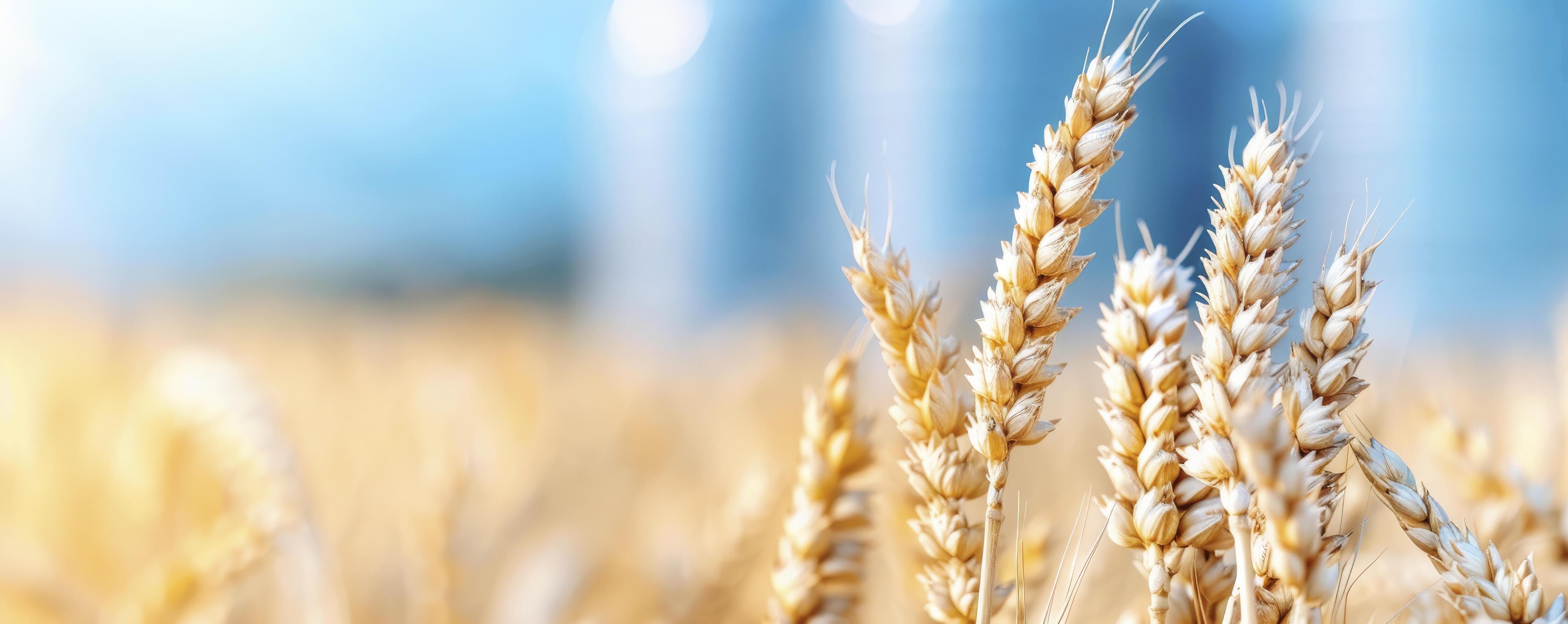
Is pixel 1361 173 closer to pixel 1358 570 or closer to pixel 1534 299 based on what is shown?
pixel 1534 299

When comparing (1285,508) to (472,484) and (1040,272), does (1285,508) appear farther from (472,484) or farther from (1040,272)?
(472,484)

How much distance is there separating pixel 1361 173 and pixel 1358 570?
9.13ft

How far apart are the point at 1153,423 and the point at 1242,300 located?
1.4 inches

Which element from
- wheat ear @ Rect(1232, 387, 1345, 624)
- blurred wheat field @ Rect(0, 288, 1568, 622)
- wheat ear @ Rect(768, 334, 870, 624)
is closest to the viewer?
wheat ear @ Rect(1232, 387, 1345, 624)

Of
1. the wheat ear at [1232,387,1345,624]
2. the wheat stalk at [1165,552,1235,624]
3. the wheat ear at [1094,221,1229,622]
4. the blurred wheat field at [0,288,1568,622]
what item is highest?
the blurred wheat field at [0,288,1568,622]

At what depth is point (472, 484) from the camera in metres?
0.40

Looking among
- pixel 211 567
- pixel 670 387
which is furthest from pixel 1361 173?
pixel 211 567

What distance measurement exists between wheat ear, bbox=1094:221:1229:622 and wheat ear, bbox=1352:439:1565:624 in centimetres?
4

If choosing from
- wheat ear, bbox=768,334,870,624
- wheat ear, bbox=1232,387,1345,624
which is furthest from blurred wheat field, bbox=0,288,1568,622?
wheat ear, bbox=1232,387,1345,624

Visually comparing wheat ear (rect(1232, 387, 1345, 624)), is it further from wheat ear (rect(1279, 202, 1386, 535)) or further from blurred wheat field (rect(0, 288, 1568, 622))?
blurred wheat field (rect(0, 288, 1568, 622))

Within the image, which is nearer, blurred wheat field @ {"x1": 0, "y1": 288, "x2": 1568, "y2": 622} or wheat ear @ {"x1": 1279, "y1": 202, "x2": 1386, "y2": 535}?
wheat ear @ {"x1": 1279, "y1": 202, "x2": 1386, "y2": 535}

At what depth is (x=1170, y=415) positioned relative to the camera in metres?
0.19

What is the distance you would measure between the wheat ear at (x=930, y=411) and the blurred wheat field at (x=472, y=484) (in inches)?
2.3

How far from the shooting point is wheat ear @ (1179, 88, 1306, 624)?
0.57 feet
